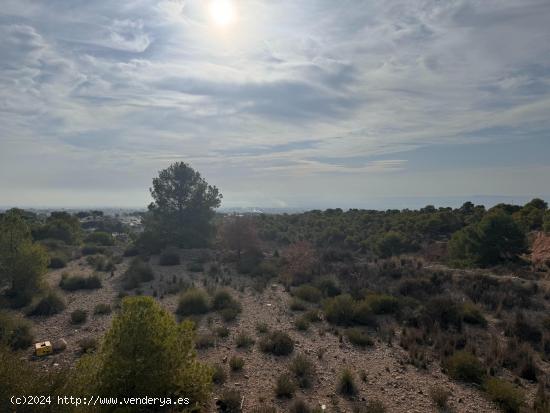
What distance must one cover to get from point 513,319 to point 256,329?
31.0ft

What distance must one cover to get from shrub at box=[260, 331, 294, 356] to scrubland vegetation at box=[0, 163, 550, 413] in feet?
0.16

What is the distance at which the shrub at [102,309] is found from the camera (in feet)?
52.1

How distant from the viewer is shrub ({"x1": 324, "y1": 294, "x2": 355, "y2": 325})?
48.4 ft

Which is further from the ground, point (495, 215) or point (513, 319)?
point (495, 215)

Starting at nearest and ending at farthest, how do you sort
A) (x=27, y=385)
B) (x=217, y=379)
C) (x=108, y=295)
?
(x=27, y=385) < (x=217, y=379) < (x=108, y=295)

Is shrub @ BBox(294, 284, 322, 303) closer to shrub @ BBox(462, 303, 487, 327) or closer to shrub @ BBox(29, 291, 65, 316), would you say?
shrub @ BBox(462, 303, 487, 327)

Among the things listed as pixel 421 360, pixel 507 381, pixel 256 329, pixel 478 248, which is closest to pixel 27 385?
pixel 256 329

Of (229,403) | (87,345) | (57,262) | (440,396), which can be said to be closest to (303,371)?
(229,403)

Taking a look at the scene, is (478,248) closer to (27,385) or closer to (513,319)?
(513,319)

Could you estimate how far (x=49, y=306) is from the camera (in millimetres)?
16000

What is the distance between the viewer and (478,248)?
974 inches

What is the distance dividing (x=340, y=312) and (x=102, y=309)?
1001 centimetres

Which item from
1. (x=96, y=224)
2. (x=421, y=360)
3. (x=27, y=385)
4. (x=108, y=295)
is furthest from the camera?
(x=96, y=224)

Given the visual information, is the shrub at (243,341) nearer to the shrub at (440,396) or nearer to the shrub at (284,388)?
the shrub at (284,388)
